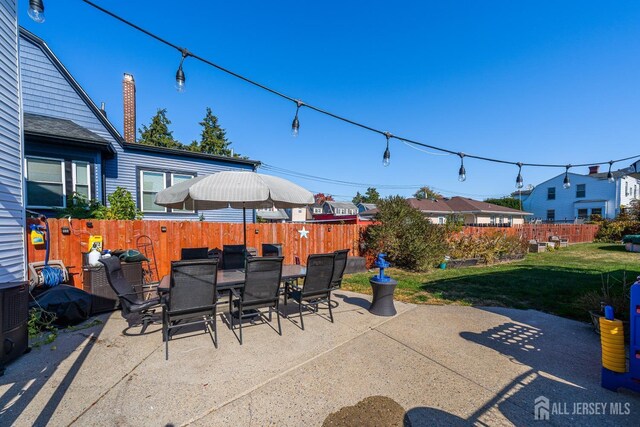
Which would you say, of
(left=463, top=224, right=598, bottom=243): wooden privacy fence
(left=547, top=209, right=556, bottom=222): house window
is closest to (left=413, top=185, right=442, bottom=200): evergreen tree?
(left=547, top=209, right=556, bottom=222): house window

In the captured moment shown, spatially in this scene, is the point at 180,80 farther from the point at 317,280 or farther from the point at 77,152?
the point at 77,152

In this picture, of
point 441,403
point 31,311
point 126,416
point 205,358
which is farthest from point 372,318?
point 31,311

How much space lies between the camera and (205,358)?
333cm

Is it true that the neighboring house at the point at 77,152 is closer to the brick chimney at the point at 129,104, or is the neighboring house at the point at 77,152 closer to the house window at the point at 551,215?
the brick chimney at the point at 129,104

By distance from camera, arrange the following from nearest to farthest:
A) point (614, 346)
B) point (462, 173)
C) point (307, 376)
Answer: point (614, 346), point (307, 376), point (462, 173)

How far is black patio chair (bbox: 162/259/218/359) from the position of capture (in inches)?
135

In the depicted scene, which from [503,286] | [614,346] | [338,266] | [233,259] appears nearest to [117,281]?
[233,259]

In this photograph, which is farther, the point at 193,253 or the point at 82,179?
the point at 82,179

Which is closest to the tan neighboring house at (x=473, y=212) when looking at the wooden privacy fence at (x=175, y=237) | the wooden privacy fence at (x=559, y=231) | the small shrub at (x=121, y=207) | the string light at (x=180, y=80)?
the wooden privacy fence at (x=559, y=231)

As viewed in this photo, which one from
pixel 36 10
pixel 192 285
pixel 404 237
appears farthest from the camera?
pixel 404 237

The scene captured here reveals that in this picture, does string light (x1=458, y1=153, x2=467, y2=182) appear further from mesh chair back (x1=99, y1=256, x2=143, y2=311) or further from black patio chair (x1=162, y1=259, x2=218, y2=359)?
mesh chair back (x1=99, y1=256, x2=143, y2=311)

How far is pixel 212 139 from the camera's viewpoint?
35.5m

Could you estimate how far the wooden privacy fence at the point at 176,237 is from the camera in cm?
546

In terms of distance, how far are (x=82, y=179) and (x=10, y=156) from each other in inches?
172
